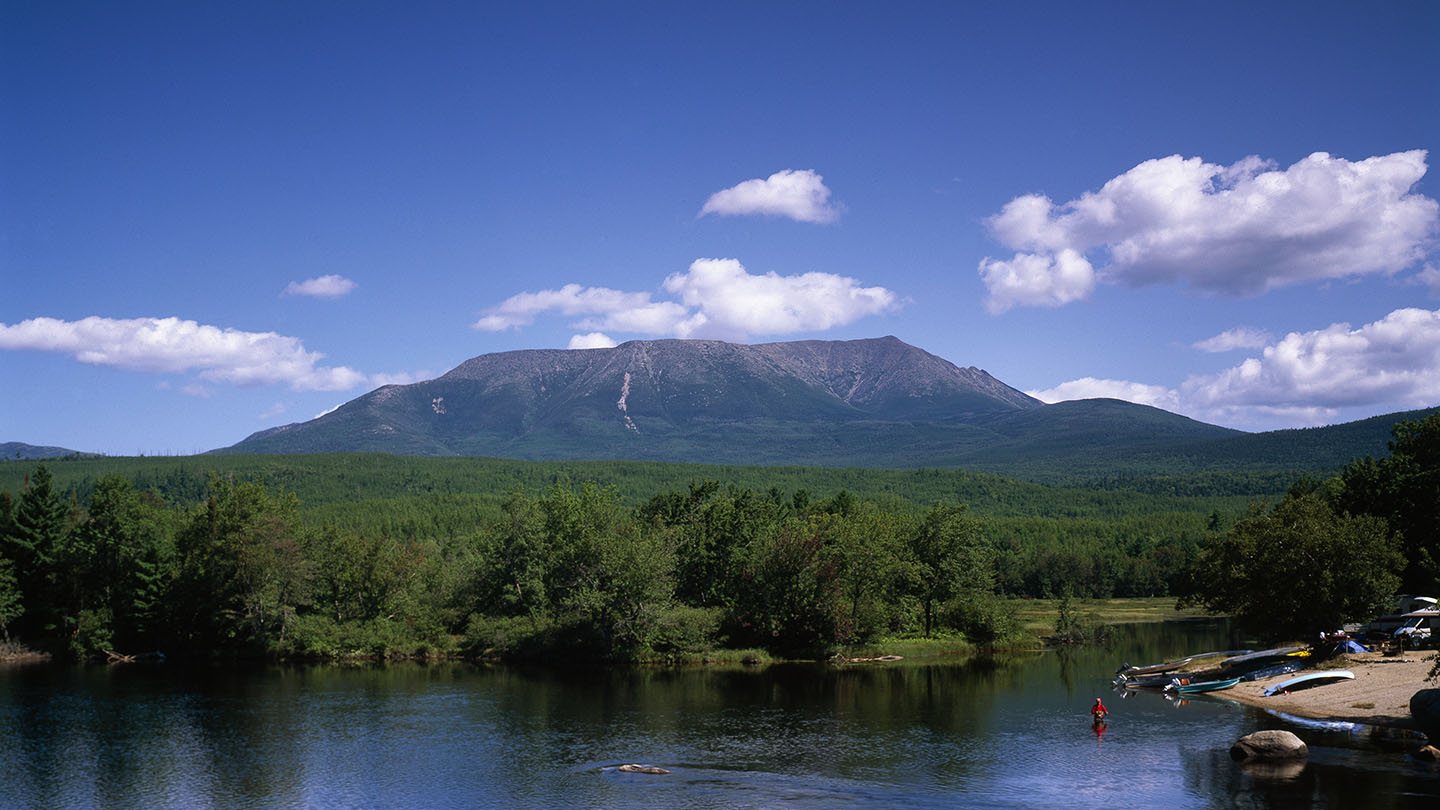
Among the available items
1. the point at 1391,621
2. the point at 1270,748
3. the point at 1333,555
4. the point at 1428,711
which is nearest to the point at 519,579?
the point at 1270,748

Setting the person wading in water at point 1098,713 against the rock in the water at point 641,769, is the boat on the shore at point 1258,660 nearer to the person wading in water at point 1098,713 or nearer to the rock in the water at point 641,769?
the person wading in water at point 1098,713

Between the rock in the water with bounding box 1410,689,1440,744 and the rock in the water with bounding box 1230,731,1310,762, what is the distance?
19.2 feet

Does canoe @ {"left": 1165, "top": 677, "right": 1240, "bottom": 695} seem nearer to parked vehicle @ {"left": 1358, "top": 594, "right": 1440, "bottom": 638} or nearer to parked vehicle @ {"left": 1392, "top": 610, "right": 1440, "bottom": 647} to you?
parked vehicle @ {"left": 1392, "top": 610, "right": 1440, "bottom": 647}

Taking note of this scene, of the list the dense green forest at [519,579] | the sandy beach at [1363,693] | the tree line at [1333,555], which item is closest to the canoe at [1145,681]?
the sandy beach at [1363,693]

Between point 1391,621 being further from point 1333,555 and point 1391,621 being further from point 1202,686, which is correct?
point 1202,686

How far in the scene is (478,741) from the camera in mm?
53125

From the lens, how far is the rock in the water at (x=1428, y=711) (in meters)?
45.7

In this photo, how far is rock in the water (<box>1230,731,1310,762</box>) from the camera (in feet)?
146

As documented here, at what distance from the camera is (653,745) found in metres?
51.2

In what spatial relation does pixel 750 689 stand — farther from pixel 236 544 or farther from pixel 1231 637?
pixel 1231 637

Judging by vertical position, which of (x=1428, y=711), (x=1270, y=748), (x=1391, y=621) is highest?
(x=1428, y=711)

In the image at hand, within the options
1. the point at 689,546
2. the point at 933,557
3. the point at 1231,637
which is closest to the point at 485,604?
the point at 689,546

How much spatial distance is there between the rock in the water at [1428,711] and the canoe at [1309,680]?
12.6 meters

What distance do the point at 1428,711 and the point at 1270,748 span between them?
856 centimetres
